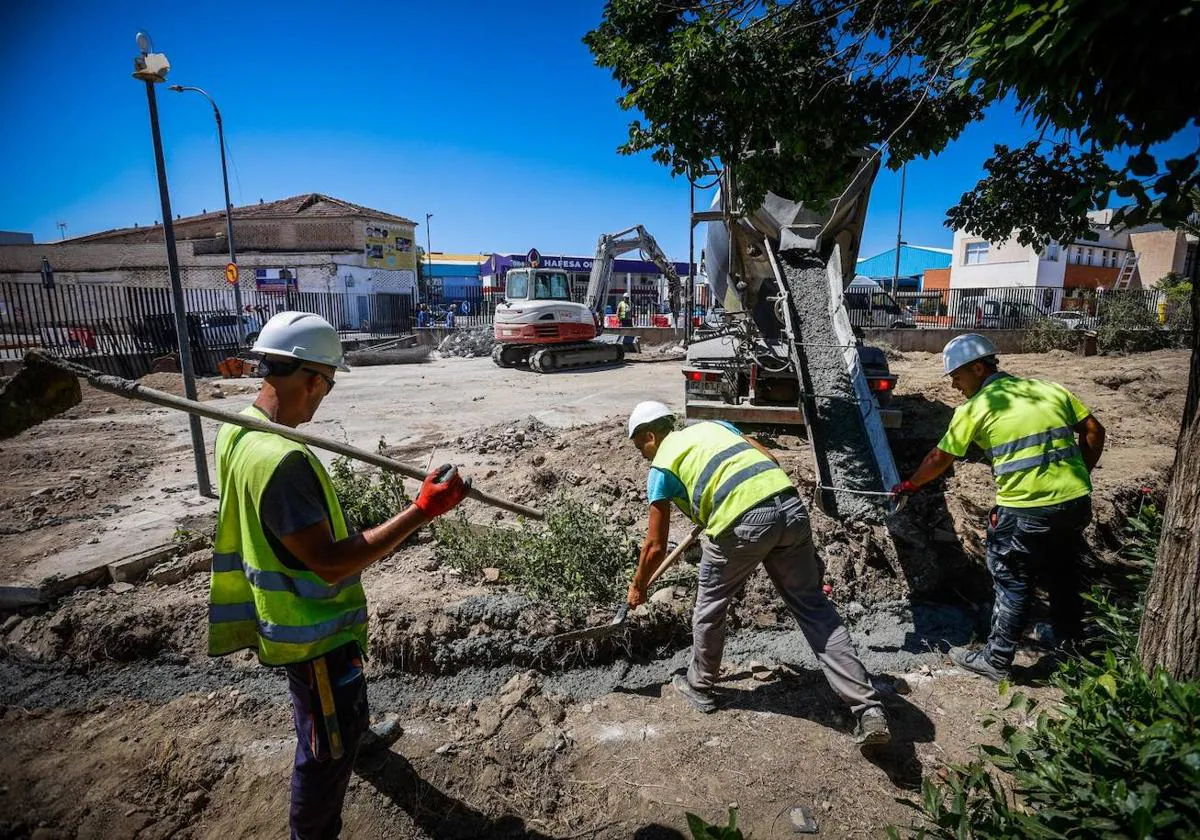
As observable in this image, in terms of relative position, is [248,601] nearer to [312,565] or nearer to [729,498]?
[312,565]

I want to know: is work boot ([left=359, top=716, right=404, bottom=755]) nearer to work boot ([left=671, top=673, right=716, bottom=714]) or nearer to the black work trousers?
work boot ([left=671, top=673, right=716, bottom=714])

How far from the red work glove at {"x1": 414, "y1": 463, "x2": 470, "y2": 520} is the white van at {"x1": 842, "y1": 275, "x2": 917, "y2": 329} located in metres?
18.6

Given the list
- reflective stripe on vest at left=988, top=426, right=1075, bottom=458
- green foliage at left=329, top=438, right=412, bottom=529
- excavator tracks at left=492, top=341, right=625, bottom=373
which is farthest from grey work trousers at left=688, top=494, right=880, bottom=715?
excavator tracks at left=492, top=341, right=625, bottom=373

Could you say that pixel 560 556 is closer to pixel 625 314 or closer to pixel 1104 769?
pixel 1104 769

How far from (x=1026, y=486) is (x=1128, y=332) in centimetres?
1501

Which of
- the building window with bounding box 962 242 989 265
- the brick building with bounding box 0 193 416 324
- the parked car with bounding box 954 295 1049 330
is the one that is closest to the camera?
the parked car with bounding box 954 295 1049 330

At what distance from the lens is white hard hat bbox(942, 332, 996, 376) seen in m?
3.46

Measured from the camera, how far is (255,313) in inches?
839

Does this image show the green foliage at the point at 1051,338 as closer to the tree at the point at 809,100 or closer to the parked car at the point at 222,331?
the tree at the point at 809,100

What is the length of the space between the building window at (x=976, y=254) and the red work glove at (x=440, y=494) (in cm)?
3869

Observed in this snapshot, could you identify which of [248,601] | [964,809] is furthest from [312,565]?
[964,809]

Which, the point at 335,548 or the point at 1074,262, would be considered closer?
the point at 335,548

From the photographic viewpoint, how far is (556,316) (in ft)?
52.3

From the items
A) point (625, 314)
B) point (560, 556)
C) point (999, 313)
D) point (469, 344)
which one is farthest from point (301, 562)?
point (625, 314)
